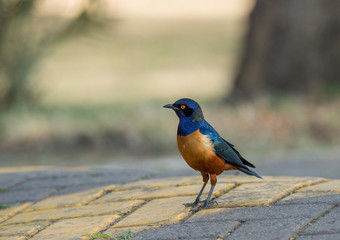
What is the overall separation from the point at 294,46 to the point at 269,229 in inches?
275

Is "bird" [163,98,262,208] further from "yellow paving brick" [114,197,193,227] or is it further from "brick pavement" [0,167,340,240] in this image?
"brick pavement" [0,167,340,240]

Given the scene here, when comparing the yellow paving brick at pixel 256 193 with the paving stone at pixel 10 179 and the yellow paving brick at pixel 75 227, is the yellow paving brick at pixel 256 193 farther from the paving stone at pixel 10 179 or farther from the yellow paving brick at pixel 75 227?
the paving stone at pixel 10 179

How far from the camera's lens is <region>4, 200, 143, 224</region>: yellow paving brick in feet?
11.4

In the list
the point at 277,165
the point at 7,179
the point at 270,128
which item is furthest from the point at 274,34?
the point at 7,179

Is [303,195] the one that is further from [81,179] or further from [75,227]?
[81,179]

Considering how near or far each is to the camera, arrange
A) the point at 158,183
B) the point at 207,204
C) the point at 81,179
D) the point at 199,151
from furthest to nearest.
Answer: the point at 81,179 → the point at 158,183 → the point at 207,204 → the point at 199,151

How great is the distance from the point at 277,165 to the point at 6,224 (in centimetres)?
393

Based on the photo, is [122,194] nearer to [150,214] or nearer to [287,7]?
[150,214]

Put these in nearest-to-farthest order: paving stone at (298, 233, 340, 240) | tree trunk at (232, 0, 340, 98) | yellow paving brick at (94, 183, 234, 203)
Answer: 1. paving stone at (298, 233, 340, 240)
2. yellow paving brick at (94, 183, 234, 203)
3. tree trunk at (232, 0, 340, 98)

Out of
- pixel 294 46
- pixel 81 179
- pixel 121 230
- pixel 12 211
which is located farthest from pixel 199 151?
pixel 294 46

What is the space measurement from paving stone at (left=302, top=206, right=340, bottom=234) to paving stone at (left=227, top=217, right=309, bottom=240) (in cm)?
5

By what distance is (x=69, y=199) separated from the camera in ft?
12.8

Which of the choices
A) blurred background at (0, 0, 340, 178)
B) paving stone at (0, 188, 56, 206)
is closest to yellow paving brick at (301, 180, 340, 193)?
paving stone at (0, 188, 56, 206)

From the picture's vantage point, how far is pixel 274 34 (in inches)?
380
